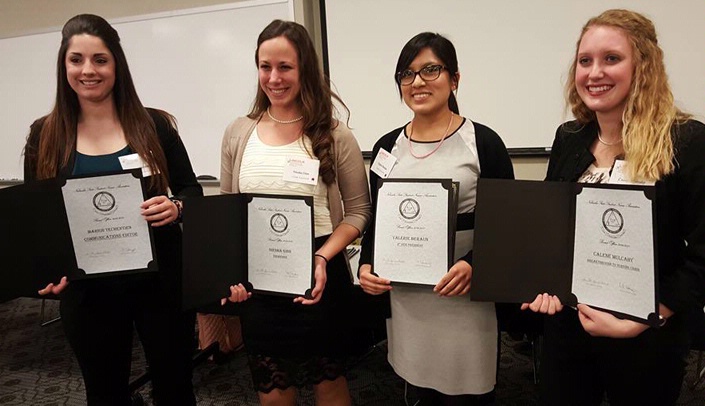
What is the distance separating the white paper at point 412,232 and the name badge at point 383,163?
0.11 meters

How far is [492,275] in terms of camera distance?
4.13 feet

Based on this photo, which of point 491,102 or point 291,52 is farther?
point 491,102

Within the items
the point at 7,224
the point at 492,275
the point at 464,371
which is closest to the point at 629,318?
the point at 492,275

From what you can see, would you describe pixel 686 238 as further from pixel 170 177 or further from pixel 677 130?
pixel 170 177

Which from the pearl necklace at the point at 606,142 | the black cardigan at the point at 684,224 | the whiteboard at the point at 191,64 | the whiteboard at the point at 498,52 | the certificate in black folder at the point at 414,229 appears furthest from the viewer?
the whiteboard at the point at 191,64

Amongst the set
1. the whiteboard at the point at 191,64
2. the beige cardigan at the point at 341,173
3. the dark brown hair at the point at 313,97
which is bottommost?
the beige cardigan at the point at 341,173

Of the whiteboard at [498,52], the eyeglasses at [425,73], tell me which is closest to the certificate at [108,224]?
the eyeglasses at [425,73]

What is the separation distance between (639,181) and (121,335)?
1664 mm

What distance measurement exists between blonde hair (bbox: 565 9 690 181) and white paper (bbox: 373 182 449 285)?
49 centimetres

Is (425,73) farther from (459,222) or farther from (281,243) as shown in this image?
(281,243)

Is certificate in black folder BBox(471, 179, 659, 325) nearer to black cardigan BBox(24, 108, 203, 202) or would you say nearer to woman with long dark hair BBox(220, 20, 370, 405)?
woman with long dark hair BBox(220, 20, 370, 405)

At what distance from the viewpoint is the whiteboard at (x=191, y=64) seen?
140 inches

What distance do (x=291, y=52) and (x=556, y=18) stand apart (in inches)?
87.3

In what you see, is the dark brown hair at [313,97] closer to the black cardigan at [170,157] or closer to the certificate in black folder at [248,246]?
the certificate in black folder at [248,246]
